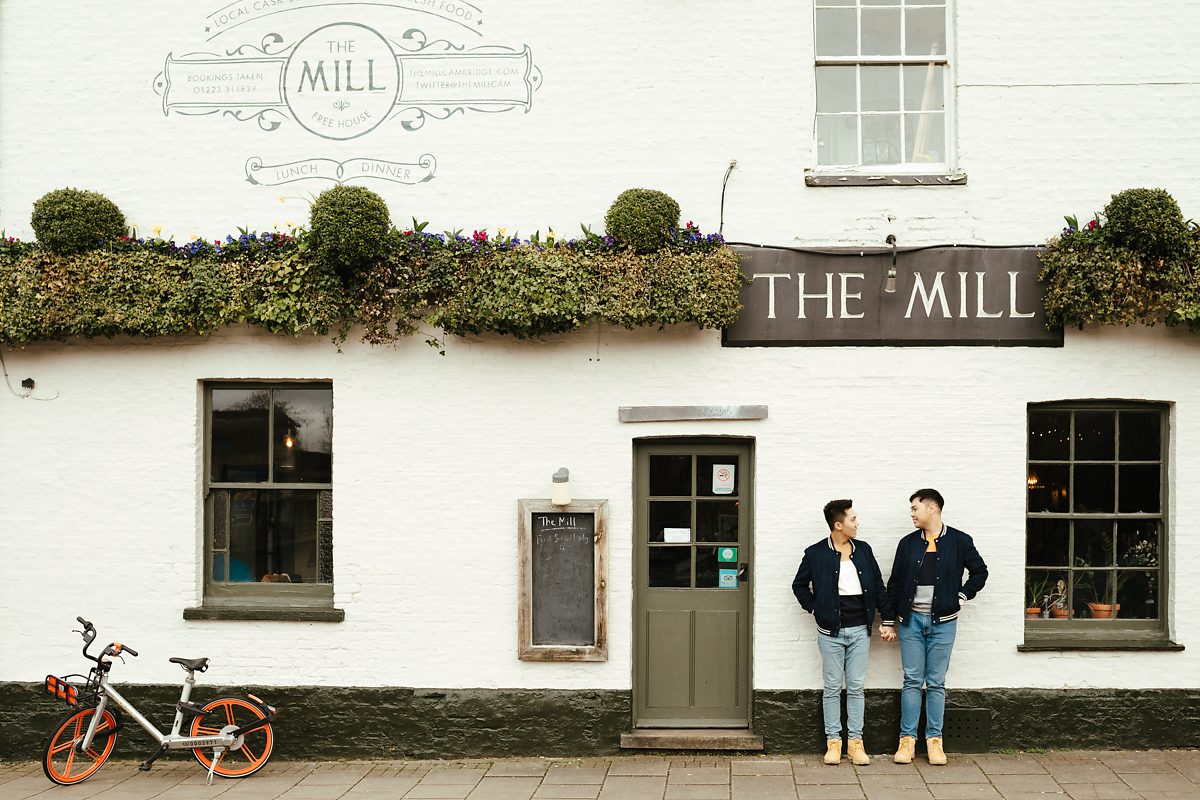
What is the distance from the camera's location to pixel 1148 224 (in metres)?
6.93

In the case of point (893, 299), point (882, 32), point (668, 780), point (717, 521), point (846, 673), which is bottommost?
point (668, 780)

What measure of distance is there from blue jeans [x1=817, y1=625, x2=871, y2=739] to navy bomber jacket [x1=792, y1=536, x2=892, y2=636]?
0.09m

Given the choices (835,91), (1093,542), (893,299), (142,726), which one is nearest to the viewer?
(142,726)

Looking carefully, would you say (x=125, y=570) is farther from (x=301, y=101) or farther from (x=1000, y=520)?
(x=1000, y=520)

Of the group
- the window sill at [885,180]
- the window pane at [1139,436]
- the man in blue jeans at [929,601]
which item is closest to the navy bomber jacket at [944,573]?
the man in blue jeans at [929,601]

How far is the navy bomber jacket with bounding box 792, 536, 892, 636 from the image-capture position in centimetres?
704

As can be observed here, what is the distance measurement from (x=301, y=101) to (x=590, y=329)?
9.54ft

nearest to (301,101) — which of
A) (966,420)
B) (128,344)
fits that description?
(128,344)

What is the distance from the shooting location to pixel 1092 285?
7027mm

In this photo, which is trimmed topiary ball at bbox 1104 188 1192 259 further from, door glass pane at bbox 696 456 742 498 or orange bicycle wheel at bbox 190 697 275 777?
orange bicycle wheel at bbox 190 697 275 777

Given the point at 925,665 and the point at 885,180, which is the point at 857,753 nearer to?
the point at 925,665

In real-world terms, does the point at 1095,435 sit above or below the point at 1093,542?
above

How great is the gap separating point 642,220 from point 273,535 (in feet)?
12.6

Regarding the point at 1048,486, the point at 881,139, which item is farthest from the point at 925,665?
the point at 881,139
